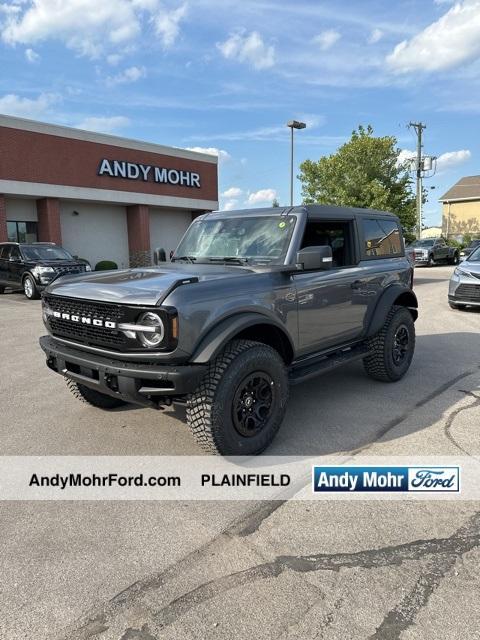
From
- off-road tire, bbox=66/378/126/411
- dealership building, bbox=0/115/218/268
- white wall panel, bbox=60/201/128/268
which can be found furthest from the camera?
white wall panel, bbox=60/201/128/268

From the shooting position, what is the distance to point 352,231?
501 cm

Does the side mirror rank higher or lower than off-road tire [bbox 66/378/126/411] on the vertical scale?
higher

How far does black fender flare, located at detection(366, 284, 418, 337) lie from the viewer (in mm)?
5012

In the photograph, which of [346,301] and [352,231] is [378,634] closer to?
[346,301]

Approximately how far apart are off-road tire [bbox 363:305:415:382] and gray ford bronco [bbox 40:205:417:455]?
0.01 meters

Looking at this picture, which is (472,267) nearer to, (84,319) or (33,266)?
(84,319)

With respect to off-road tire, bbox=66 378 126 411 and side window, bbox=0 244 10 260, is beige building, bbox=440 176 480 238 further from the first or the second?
off-road tire, bbox=66 378 126 411

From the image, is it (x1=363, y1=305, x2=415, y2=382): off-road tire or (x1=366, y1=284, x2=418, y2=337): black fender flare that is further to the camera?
(x1=363, y1=305, x2=415, y2=382): off-road tire

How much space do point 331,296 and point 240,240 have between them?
1001 millimetres

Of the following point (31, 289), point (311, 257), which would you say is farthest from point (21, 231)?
point (311, 257)

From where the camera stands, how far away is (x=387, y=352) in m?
5.19

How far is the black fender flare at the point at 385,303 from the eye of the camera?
501cm

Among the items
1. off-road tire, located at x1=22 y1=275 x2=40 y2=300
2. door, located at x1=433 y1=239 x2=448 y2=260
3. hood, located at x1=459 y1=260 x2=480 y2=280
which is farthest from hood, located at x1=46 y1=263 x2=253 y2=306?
door, located at x1=433 y1=239 x2=448 y2=260

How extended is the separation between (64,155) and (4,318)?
13593 mm
